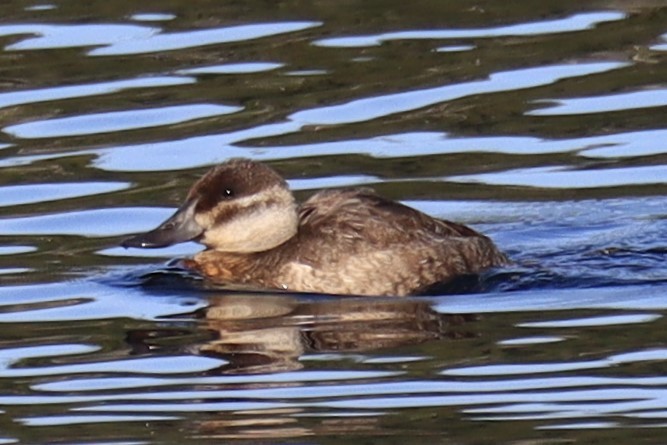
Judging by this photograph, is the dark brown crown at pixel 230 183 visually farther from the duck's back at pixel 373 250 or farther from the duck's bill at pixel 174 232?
the duck's back at pixel 373 250

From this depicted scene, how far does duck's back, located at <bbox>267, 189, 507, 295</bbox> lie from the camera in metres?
12.0

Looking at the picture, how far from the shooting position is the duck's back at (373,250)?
12000 mm

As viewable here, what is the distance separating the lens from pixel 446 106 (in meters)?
15.5

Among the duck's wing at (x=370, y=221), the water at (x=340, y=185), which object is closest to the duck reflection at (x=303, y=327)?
the water at (x=340, y=185)

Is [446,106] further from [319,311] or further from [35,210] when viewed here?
[319,311]

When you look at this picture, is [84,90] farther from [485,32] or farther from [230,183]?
[230,183]

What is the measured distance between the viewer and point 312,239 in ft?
40.2

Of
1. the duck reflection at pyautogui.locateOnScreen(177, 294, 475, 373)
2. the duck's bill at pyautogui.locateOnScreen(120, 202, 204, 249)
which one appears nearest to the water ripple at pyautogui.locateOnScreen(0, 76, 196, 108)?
the duck's bill at pyautogui.locateOnScreen(120, 202, 204, 249)

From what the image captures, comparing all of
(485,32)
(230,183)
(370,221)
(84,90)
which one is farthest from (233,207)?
(485,32)

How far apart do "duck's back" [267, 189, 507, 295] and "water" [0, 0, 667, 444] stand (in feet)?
0.70

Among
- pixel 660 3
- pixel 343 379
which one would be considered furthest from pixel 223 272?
pixel 660 3

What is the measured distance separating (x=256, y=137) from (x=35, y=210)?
1896 mm

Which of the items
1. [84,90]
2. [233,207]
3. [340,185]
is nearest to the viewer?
[233,207]

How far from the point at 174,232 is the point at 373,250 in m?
1.15
